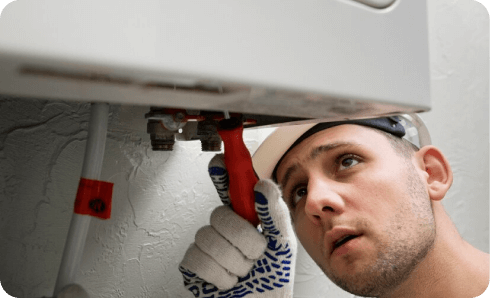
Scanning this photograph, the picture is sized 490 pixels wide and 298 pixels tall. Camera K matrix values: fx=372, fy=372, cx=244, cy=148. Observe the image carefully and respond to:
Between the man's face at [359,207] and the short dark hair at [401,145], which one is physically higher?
the short dark hair at [401,145]

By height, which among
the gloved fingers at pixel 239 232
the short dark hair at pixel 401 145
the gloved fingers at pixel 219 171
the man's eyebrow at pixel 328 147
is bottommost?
the gloved fingers at pixel 239 232

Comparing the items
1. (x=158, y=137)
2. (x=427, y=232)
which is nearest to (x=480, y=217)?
(x=427, y=232)

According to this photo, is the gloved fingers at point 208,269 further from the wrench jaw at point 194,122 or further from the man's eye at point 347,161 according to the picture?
the man's eye at point 347,161

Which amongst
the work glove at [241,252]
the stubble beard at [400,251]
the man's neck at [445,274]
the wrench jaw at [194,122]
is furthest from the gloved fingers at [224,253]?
the man's neck at [445,274]

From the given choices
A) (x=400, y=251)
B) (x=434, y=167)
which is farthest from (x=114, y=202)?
(x=434, y=167)

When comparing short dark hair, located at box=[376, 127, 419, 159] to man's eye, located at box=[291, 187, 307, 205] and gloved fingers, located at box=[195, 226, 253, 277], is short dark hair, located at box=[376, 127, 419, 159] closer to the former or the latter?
man's eye, located at box=[291, 187, 307, 205]

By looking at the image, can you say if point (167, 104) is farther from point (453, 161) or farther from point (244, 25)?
point (453, 161)

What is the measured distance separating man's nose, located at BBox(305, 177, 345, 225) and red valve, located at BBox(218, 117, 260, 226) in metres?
0.15

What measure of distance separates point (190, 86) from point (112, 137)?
0.41 m

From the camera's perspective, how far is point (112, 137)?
23.8 inches

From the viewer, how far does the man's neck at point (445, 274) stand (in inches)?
29.0

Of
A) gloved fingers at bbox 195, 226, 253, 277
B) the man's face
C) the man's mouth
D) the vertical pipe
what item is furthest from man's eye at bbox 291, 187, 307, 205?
the vertical pipe

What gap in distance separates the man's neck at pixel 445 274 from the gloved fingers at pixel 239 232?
372 millimetres

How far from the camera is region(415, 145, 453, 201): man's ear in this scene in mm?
768
